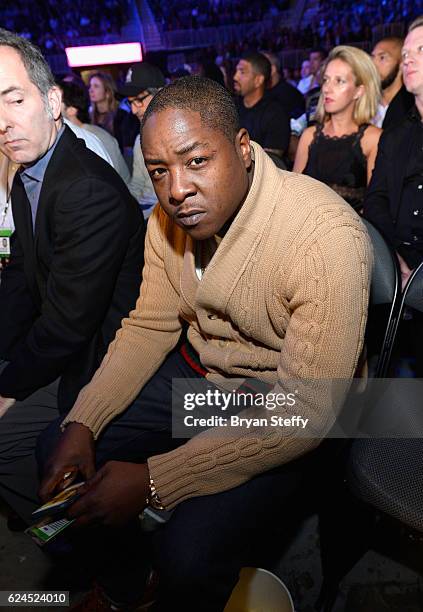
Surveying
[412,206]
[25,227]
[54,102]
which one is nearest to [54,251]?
[25,227]

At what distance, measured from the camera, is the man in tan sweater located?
3.56ft

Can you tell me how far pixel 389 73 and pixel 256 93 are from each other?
1.21 m

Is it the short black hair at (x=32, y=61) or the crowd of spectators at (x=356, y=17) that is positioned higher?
the crowd of spectators at (x=356, y=17)

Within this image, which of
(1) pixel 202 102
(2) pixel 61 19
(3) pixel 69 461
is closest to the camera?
(1) pixel 202 102

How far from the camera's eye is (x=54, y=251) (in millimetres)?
1462

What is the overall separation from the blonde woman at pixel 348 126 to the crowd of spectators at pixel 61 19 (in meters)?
13.9

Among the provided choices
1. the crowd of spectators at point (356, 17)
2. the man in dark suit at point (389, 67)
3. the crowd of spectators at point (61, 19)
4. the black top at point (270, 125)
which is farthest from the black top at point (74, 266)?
the crowd of spectators at point (61, 19)

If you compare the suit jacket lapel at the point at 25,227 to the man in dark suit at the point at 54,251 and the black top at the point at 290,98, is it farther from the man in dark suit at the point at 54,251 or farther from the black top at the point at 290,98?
the black top at the point at 290,98

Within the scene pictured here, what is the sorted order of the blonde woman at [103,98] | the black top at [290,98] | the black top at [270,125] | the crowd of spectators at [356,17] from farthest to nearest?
the crowd of spectators at [356,17] < the blonde woman at [103,98] < the black top at [290,98] < the black top at [270,125]

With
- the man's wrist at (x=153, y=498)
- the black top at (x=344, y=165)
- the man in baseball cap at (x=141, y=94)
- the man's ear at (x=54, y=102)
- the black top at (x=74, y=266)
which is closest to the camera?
the man's wrist at (x=153, y=498)

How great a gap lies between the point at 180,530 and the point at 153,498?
0.10 metres

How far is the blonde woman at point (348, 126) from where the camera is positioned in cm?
294

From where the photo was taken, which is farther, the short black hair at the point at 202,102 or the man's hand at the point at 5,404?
the man's hand at the point at 5,404

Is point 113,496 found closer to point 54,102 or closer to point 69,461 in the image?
point 69,461
